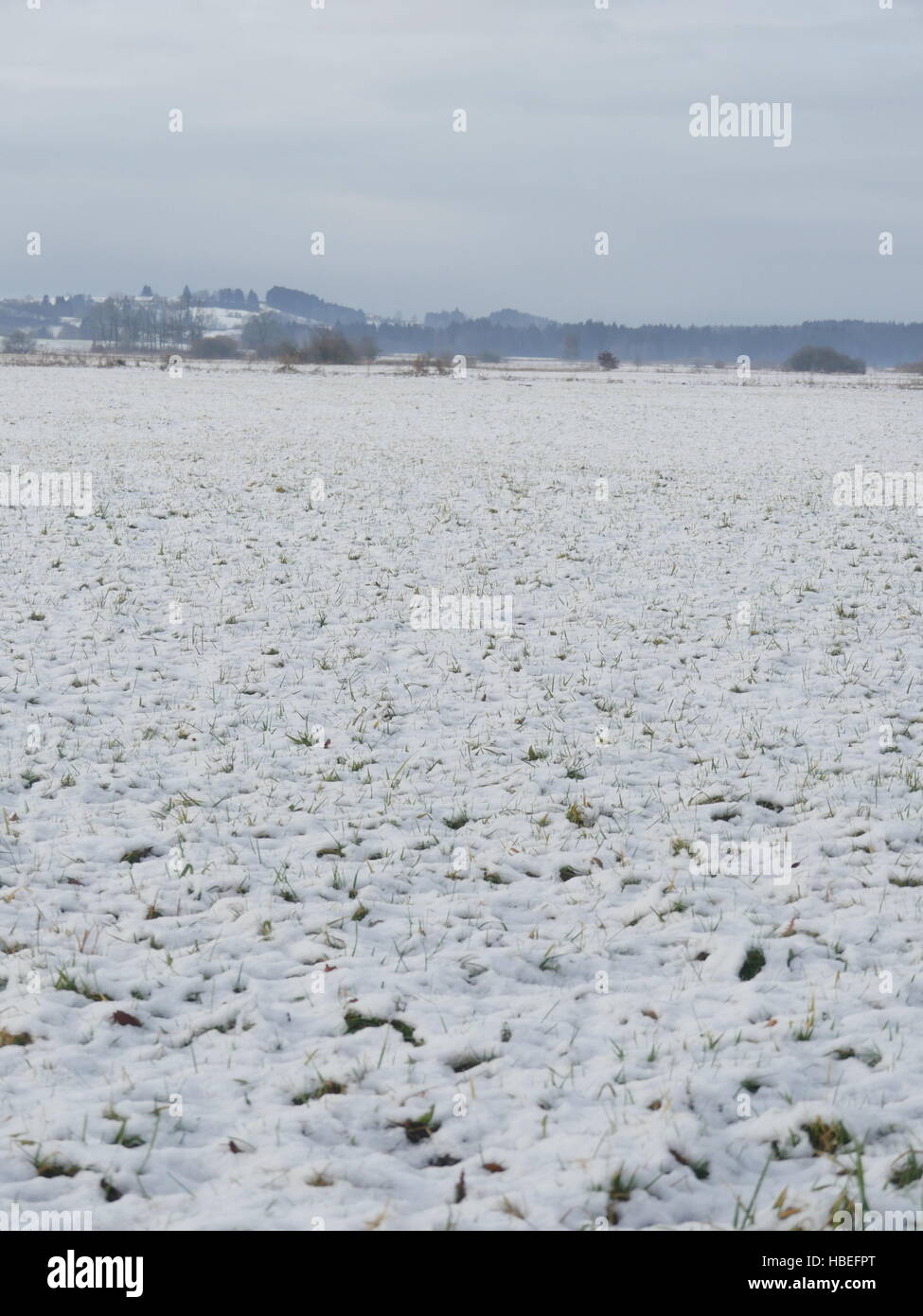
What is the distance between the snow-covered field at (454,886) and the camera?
351cm

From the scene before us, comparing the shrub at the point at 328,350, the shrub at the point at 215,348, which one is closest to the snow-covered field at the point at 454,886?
the shrub at the point at 328,350

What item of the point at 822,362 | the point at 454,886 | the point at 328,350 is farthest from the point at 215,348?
the point at 454,886

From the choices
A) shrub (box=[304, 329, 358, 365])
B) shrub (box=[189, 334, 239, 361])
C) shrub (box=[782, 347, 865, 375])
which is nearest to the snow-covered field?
shrub (box=[304, 329, 358, 365])

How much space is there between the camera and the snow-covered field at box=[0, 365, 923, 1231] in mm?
3510

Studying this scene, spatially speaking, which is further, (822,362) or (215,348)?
(215,348)

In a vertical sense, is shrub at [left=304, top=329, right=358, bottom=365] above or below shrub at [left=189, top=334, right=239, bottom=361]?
below

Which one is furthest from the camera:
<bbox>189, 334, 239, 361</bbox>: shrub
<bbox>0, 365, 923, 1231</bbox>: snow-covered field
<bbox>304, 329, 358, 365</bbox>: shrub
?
<bbox>189, 334, 239, 361</bbox>: shrub

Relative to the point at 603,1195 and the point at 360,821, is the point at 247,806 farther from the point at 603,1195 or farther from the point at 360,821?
the point at 603,1195

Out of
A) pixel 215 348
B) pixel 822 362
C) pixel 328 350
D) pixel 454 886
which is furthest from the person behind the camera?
pixel 215 348

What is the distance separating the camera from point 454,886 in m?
5.46

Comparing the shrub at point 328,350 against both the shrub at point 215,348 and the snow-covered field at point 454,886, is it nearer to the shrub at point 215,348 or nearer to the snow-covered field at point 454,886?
the shrub at point 215,348

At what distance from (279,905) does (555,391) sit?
4532 centimetres

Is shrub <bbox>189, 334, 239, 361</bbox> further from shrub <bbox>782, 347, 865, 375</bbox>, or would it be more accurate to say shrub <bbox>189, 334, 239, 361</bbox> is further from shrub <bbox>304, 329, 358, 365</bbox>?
shrub <bbox>782, 347, 865, 375</bbox>

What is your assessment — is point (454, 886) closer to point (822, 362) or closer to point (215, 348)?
point (822, 362)
